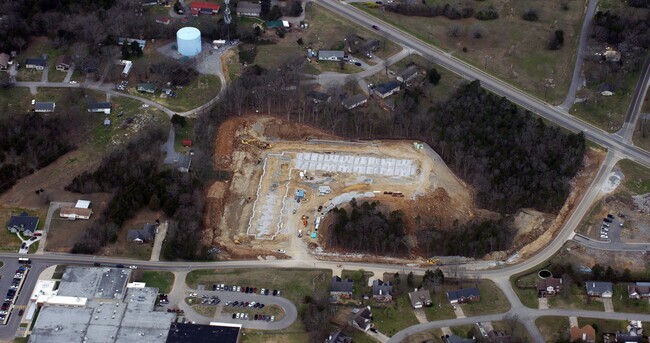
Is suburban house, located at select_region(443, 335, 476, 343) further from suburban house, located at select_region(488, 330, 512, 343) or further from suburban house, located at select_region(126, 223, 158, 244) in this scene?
suburban house, located at select_region(126, 223, 158, 244)

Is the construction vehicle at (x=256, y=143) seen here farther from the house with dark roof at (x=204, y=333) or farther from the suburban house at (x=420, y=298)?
the suburban house at (x=420, y=298)

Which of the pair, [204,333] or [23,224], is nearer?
[204,333]

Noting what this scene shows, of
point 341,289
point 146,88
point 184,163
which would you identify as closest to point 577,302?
point 341,289

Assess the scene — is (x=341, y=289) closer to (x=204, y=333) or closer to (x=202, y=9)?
(x=204, y=333)

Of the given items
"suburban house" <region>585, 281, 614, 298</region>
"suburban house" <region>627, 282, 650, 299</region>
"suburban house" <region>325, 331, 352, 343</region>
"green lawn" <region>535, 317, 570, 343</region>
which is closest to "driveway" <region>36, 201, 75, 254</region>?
"suburban house" <region>325, 331, 352, 343</region>

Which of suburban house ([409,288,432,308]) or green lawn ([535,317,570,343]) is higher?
green lawn ([535,317,570,343])

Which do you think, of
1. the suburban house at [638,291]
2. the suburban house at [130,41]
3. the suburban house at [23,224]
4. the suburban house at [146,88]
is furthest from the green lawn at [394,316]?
the suburban house at [130,41]

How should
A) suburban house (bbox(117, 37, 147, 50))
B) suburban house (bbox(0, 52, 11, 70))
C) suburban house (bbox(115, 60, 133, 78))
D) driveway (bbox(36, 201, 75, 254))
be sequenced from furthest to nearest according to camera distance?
suburban house (bbox(117, 37, 147, 50)), suburban house (bbox(0, 52, 11, 70)), suburban house (bbox(115, 60, 133, 78)), driveway (bbox(36, 201, 75, 254))
